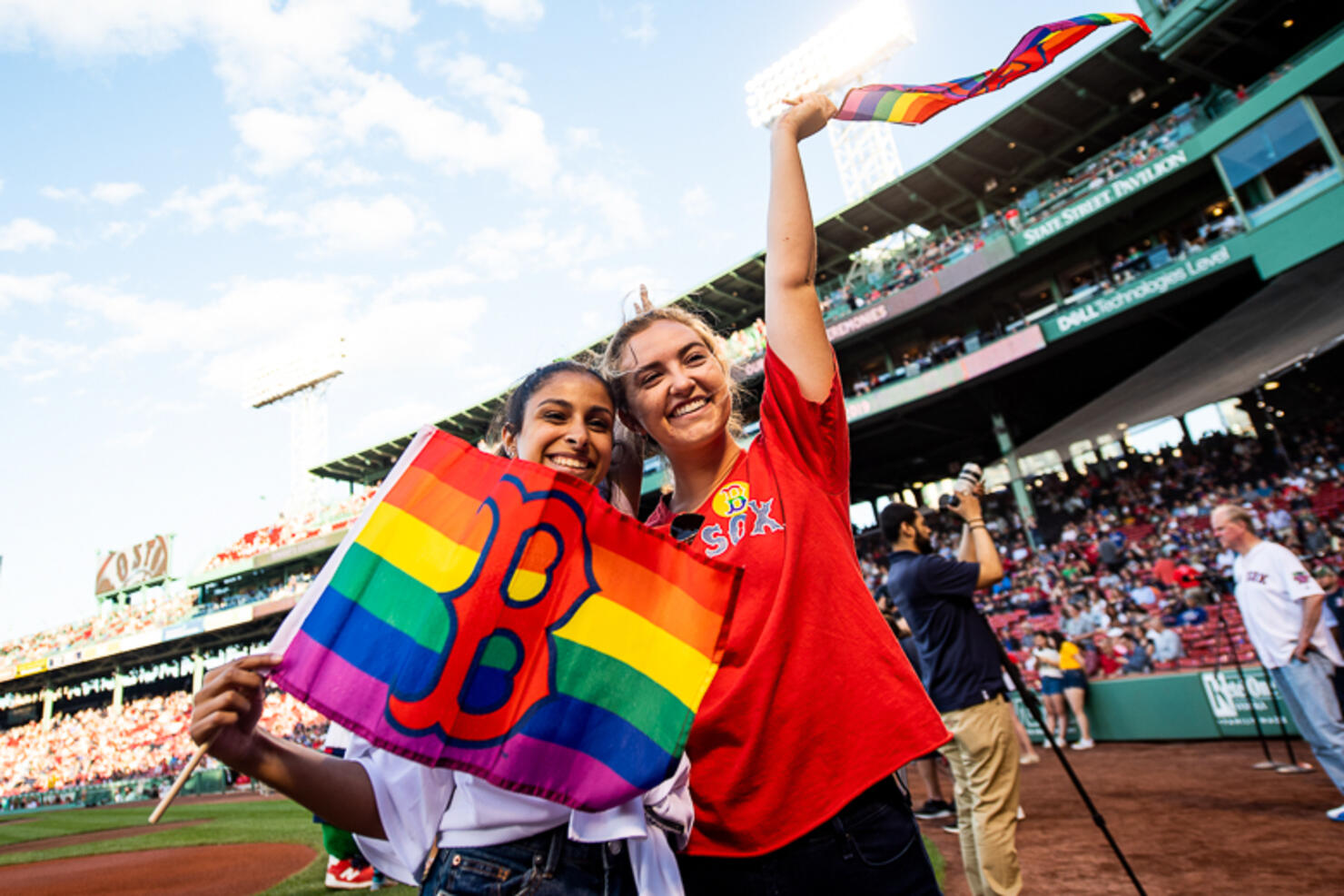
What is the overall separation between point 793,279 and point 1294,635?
503cm

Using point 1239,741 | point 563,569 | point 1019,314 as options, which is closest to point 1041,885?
point 563,569

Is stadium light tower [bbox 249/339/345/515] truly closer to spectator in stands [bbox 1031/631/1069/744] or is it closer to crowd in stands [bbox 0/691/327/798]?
crowd in stands [bbox 0/691/327/798]

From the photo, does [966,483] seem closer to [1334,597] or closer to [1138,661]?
[1138,661]

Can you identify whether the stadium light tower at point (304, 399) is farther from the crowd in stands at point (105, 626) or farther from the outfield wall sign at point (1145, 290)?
the outfield wall sign at point (1145, 290)

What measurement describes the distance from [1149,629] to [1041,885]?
348 inches

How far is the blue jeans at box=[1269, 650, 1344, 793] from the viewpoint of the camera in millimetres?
4441

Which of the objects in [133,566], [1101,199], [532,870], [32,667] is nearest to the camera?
[532,870]

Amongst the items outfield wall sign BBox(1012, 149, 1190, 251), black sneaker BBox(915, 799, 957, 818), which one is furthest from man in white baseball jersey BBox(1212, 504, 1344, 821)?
outfield wall sign BBox(1012, 149, 1190, 251)

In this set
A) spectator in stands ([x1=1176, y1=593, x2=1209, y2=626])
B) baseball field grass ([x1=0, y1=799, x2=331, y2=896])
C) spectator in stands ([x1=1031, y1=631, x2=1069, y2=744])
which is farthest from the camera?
spectator in stands ([x1=1176, y1=593, x2=1209, y2=626])

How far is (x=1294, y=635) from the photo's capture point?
15.6ft

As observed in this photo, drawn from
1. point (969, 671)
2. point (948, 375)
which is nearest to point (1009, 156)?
point (948, 375)

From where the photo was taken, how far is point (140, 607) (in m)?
41.6

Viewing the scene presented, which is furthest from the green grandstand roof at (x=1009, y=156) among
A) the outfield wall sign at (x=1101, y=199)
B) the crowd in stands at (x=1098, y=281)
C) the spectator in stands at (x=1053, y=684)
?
the spectator in stands at (x=1053, y=684)

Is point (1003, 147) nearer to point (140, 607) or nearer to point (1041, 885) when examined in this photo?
point (1041, 885)
